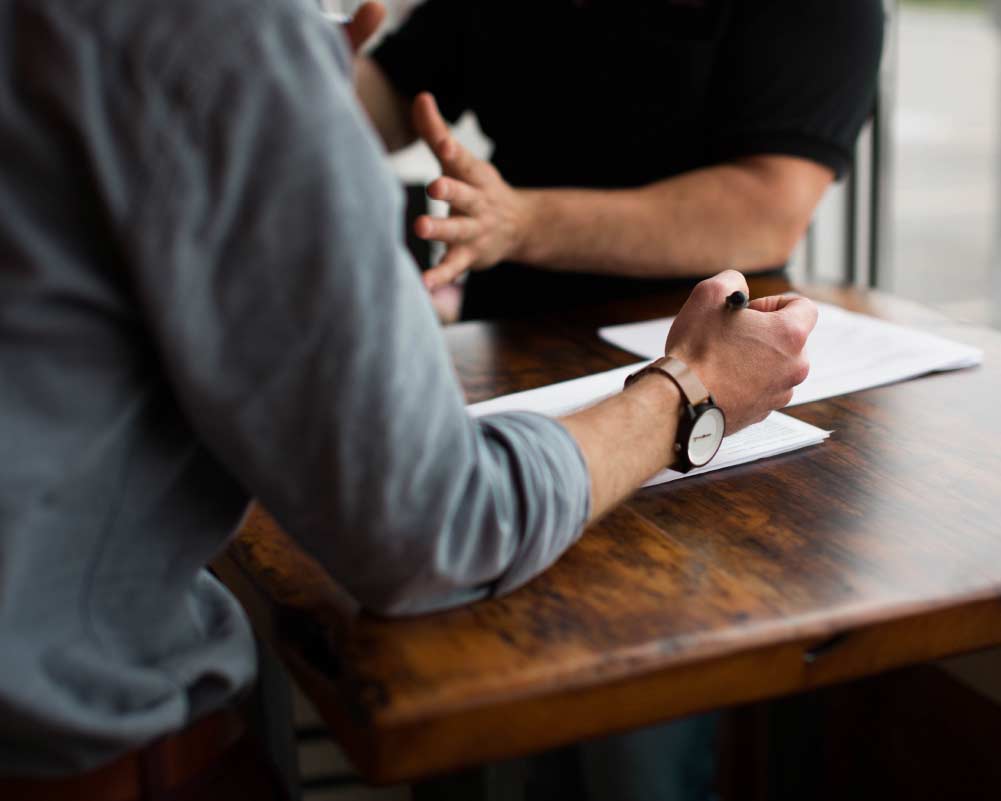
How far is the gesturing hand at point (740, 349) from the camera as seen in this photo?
33.3 inches

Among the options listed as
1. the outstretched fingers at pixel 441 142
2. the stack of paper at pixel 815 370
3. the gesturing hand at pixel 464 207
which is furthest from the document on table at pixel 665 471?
the outstretched fingers at pixel 441 142

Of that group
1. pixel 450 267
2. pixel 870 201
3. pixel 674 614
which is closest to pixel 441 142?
pixel 450 267

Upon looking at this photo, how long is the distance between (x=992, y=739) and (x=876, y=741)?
23 centimetres

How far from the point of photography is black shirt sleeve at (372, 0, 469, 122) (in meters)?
1.82

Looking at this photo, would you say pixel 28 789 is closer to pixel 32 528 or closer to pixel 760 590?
pixel 32 528

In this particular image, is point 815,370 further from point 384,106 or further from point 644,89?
point 384,106

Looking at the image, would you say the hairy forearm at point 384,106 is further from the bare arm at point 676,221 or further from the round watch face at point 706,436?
the round watch face at point 706,436

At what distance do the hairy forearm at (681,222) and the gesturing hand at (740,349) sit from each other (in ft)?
1.98

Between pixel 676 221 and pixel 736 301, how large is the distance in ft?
2.17

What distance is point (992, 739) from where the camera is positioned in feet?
4.57

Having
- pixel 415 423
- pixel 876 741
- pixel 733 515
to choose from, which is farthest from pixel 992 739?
pixel 415 423

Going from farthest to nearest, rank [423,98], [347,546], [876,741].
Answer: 1. [876,741]
2. [423,98]
3. [347,546]

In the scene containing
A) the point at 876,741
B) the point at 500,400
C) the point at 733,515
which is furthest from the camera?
the point at 876,741

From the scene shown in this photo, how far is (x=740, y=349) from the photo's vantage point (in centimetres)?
85
